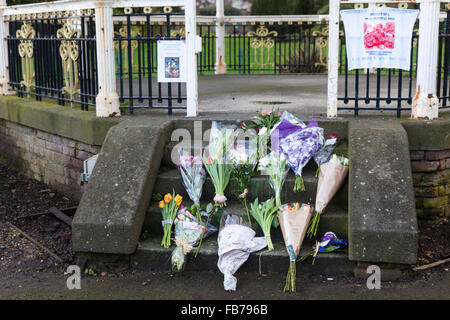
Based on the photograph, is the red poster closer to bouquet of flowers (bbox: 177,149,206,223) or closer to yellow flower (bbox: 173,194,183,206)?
bouquet of flowers (bbox: 177,149,206,223)

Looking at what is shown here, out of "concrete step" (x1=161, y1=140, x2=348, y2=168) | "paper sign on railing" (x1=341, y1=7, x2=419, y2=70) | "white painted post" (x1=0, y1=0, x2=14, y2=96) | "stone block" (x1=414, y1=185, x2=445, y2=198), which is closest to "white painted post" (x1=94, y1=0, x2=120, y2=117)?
"concrete step" (x1=161, y1=140, x2=348, y2=168)

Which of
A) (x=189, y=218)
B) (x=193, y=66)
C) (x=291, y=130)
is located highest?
(x=193, y=66)

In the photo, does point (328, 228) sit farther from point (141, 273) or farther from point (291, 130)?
point (141, 273)

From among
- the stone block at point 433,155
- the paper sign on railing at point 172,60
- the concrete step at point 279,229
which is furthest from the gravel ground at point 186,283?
the paper sign on railing at point 172,60

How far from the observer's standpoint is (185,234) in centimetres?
500

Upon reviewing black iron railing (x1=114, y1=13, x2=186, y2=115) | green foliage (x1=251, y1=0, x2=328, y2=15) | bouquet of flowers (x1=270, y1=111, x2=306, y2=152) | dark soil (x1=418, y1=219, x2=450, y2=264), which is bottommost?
dark soil (x1=418, y1=219, x2=450, y2=264)

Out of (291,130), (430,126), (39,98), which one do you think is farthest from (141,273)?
(39,98)

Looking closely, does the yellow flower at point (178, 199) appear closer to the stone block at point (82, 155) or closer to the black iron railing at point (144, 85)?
the black iron railing at point (144, 85)

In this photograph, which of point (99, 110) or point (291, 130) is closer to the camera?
point (291, 130)

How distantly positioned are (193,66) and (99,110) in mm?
1130

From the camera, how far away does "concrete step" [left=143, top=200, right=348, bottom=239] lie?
16.5 feet

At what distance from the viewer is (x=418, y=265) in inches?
198

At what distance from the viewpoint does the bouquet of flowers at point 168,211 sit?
5031 mm

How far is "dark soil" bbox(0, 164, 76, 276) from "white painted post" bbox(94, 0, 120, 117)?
136 cm
